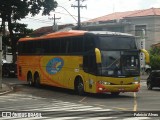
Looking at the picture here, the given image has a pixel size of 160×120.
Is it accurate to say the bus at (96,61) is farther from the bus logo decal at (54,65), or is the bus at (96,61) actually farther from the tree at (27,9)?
the tree at (27,9)

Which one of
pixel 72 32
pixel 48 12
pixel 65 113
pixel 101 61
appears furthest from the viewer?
pixel 48 12

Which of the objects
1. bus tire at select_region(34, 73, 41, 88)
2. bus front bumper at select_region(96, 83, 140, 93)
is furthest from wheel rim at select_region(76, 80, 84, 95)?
bus tire at select_region(34, 73, 41, 88)

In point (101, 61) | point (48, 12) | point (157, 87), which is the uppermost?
point (48, 12)

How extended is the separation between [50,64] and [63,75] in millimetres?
1989

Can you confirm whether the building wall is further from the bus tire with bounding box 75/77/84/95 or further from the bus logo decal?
the bus tire with bounding box 75/77/84/95

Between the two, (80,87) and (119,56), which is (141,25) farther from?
(119,56)

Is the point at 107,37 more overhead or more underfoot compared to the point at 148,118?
more overhead

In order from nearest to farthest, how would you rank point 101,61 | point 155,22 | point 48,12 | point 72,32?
point 101,61, point 72,32, point 48,12, point 155,22

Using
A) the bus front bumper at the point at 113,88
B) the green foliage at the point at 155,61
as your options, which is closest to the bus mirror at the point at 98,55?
the bus front bumper at the point at 113,88

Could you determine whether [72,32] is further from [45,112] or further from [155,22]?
[155,22]

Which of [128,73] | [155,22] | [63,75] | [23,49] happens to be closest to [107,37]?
[128,73]

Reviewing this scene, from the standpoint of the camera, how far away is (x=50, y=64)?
90.1 ft

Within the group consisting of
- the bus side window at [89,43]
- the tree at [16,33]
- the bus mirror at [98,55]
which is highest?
the tree at [16,33]

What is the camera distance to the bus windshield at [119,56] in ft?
72.4
